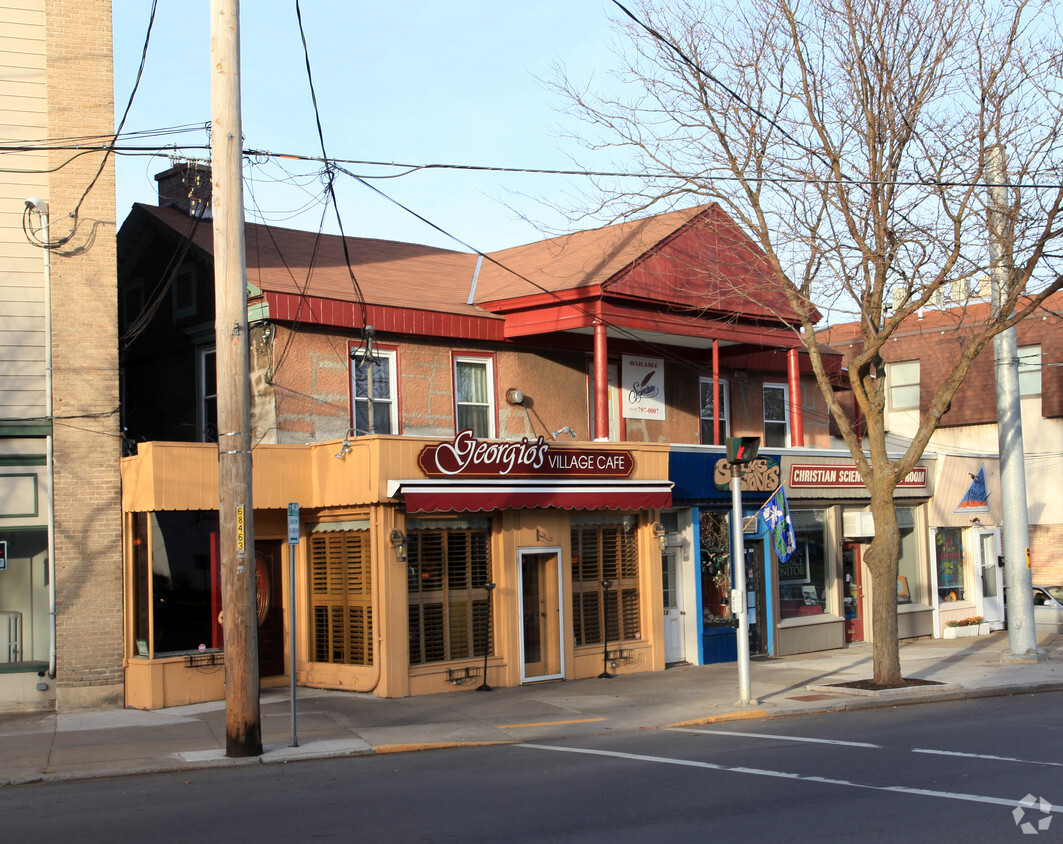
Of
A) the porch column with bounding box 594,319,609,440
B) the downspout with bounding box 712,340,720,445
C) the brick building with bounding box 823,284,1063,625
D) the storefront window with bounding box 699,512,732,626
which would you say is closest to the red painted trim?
the porch column with bounding box 594,319,609,440

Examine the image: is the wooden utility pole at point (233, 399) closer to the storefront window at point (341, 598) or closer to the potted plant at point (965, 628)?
the storefront window at point (341, 598)

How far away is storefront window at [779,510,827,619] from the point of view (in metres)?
21.6

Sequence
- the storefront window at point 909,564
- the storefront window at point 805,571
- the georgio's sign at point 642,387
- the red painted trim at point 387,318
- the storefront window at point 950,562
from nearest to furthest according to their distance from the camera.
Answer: the red painted trim at point 387,318
the georgio's sign at point 642,387
the storefront window at point 805,571
the storefront window at point 909,564
the storefront window at point 950,562

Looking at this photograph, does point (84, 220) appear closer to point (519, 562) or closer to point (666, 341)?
point (519, 562)

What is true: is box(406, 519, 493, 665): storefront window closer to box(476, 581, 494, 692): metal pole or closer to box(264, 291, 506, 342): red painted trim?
box(476, 581, 494, 692): metal pole

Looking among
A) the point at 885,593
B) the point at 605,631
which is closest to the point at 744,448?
the point at 885,593

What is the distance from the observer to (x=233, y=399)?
456 inches

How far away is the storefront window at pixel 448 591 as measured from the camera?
16.5 m

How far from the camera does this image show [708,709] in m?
14.7

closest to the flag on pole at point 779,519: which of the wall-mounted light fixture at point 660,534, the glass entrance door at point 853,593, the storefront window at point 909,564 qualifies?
the wall-mounted light fixture at point 660,534

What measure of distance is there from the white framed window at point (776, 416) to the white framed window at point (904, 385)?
42.1 ft

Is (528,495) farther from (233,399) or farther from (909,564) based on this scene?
(909,564)

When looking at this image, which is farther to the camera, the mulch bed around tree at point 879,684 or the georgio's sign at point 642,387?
the georgio's sign at point 642,387

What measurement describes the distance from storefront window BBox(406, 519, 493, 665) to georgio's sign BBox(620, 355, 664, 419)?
5.23 m
